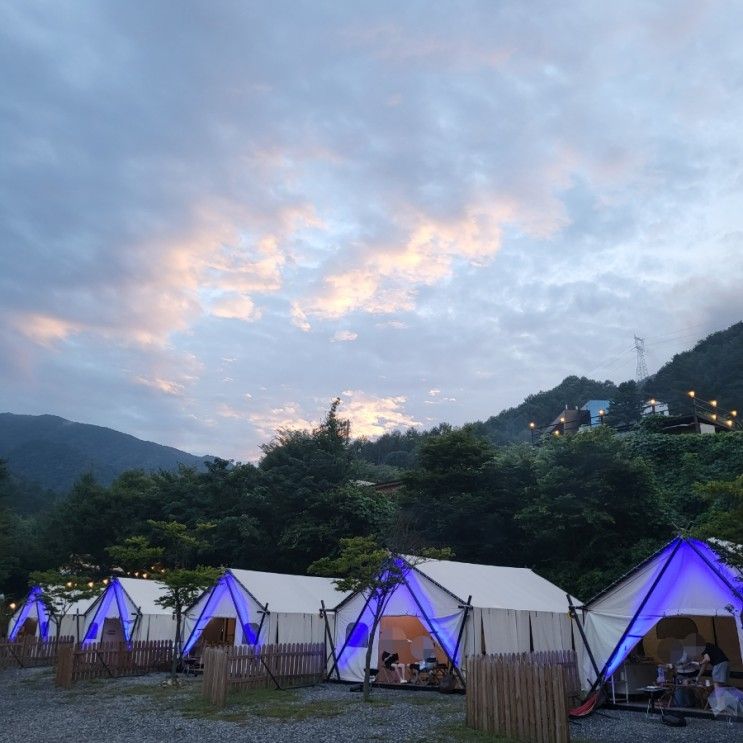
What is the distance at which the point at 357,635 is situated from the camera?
51.5 ft

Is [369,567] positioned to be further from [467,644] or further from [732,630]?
[732,630]

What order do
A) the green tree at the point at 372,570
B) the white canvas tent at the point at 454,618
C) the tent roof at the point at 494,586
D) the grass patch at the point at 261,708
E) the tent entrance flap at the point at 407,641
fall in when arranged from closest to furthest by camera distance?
the grass patch at the point at 261,708, the green tree at the point at 372,570, the white canvas tent at the point at 454,618, the tent roof at the point at 494,586, the tent entrance flap at the point at 407,641

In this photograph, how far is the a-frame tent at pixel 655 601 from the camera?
10.6 m

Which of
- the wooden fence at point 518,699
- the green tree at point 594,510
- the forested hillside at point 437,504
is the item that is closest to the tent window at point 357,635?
the forested hillside at point 437,504

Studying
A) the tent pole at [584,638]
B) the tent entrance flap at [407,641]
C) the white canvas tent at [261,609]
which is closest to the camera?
the tent pole at [584,638]

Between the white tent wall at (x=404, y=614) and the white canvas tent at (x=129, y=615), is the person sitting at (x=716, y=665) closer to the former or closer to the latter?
the white tent wall at (x=404, y=614)

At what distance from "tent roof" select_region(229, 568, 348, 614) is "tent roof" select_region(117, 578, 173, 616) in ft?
15.5

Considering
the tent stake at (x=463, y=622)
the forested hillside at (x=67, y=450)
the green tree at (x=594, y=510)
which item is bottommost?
the tent stake at (x=463, y=622)

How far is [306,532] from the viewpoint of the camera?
2739cm

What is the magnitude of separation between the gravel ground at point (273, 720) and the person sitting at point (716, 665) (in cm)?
96

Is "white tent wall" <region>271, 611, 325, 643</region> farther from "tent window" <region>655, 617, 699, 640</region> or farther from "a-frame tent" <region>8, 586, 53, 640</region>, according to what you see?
"a-frame tent" <region>8, 586, 53, 640</region>

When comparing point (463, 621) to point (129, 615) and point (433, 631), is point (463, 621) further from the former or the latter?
point (129, 615)

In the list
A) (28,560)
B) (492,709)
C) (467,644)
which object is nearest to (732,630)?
(467,644)

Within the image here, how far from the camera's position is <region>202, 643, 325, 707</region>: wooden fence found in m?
12.4
